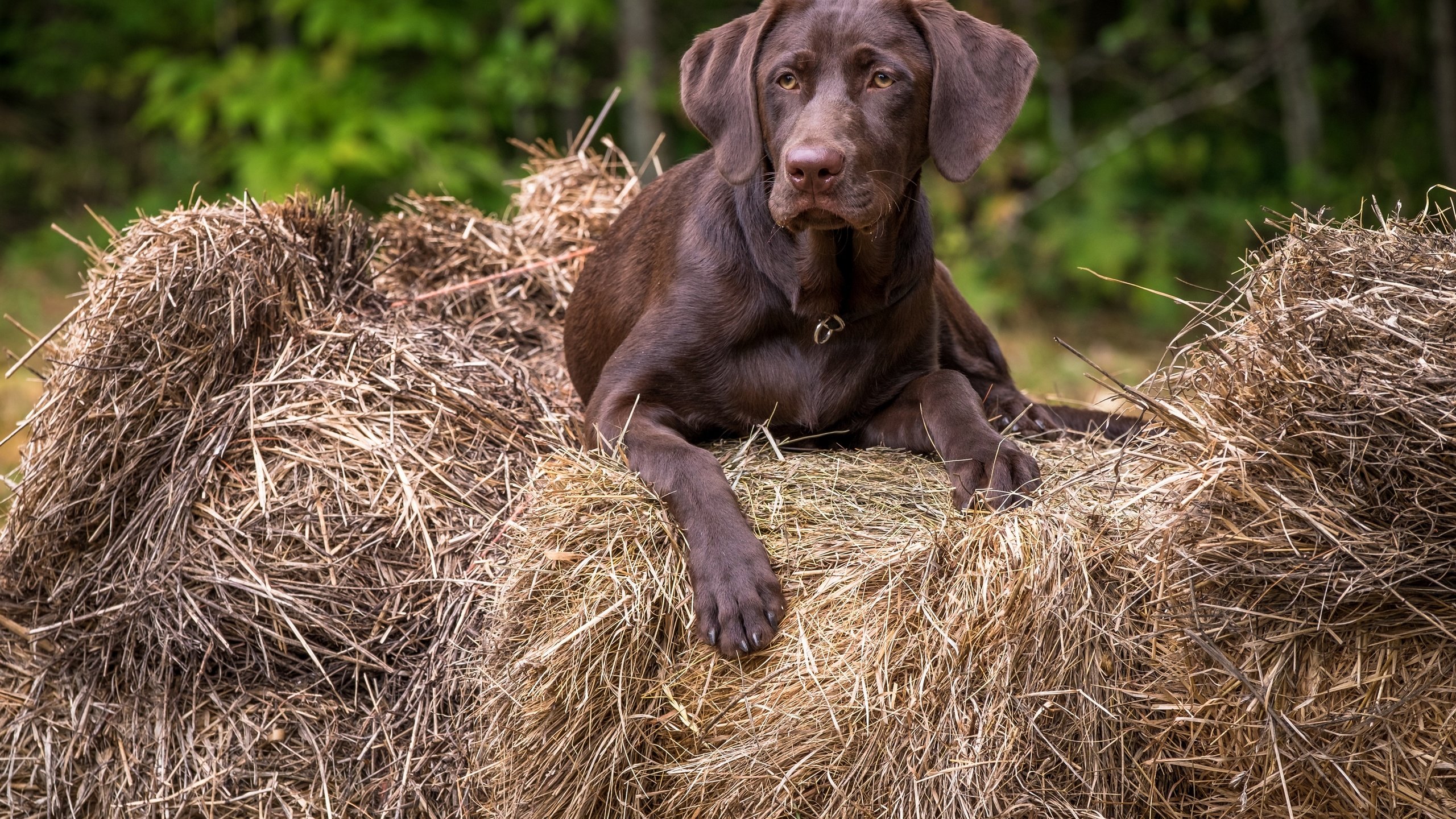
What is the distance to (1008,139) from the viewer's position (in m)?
9.04

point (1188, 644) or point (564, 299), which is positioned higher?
point (1188, 644)

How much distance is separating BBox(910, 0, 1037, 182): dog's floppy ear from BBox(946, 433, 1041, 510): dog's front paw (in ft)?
2.06

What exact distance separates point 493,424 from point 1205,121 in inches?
307

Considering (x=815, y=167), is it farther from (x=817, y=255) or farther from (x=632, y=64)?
(x=632, y=64)

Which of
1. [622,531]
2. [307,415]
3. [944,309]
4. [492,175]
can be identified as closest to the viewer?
[622,531]

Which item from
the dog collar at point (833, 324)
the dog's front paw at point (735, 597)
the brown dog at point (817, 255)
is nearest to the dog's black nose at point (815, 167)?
the brown dog at point (817, 255)

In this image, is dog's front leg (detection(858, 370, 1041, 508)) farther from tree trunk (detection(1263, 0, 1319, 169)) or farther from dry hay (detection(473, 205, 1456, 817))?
tree trunk (detection(1263, 0, 1319, 169))

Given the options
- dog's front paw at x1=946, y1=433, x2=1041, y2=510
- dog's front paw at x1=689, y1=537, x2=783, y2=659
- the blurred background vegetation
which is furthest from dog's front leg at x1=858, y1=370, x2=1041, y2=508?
the blurred background vegetation

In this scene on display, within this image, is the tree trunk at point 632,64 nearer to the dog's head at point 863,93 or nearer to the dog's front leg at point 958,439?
the dog's head at point 863,93

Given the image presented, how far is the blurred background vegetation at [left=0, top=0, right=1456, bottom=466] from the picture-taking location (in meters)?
8.34

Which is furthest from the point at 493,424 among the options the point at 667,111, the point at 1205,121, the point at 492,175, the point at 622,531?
the point at 1205,121

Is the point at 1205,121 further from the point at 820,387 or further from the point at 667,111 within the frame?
the point at 820,387

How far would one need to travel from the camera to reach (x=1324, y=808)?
2035 millimetres

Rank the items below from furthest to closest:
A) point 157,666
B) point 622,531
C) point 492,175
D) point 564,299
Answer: point 492,175 < point 564,299 < point 157,666 < point 622,531
